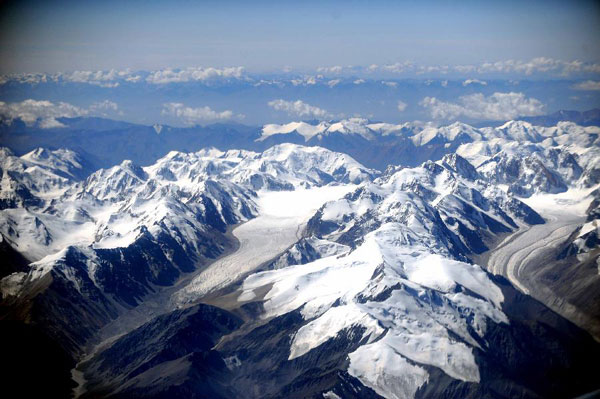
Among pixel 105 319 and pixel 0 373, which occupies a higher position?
pixel 0 373

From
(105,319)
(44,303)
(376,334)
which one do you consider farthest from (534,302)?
(44,303)

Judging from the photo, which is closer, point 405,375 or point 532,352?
point 405,375

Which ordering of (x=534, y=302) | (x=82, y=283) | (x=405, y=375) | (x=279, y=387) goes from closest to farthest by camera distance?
(x=405, y=375) → (x=279, y=387) → (x=534, y=302) → (x=82, y=283)

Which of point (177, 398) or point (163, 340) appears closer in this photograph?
point (177, 398)

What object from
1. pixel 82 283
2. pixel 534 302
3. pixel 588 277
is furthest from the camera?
pixel 82 283

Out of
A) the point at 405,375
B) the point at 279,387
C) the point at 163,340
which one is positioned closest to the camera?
the point at 405,375

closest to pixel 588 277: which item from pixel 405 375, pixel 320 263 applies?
pixel 320 263

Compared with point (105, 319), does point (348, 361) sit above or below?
above

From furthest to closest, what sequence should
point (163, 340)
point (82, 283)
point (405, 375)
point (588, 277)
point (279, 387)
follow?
point (82, 283), point (588, 277), point (163, 340), point (279, 387), point (405, 375)

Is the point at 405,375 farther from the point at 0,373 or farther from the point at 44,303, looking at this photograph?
the point at 44,303

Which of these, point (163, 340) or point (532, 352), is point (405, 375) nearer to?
point (532, 352)
